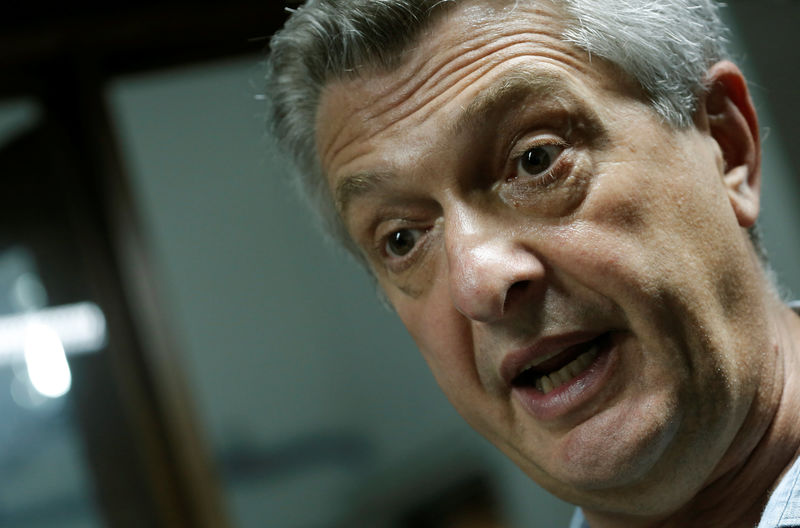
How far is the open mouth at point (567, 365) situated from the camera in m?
1.04

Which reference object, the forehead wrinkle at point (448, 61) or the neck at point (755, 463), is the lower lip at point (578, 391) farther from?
the forehead wrinkle at point (448, 61)

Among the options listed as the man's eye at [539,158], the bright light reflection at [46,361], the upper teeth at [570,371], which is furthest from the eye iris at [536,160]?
the bright light reflection at [46,361]

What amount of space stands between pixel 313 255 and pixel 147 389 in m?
0.69

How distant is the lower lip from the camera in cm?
102

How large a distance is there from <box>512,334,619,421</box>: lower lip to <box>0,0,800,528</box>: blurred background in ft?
5.91

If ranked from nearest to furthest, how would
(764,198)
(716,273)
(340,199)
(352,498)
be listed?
1. (716,273)
2. (340,199)
3. (764,198)
4. (352,498)

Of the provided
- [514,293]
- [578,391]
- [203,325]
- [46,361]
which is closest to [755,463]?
[578,391]

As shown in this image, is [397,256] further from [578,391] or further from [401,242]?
[578,391]

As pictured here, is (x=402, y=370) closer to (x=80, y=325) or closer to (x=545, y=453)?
(x=80, y=325)

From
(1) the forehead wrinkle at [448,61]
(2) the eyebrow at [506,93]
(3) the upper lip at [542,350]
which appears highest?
(1) the forehead wrinkle at [448,61]

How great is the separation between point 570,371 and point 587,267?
0.41ft

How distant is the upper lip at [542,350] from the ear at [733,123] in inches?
12.3

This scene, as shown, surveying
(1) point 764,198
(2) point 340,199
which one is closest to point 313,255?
(1) point 764,198

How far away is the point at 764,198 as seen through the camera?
110 inches
